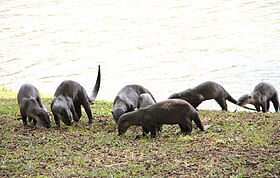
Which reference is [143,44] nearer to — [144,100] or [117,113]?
[144,100]

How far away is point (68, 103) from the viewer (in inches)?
391

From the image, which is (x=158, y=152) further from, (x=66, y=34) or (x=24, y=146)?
(x=66, y=34)

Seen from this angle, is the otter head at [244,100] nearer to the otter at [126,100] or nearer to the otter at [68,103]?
the otter at [126,100]

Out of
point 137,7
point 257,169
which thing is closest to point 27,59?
point 137,7

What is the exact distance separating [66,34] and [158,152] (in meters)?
17.6

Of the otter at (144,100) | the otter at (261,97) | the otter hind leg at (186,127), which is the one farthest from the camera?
the otter at (261,97)

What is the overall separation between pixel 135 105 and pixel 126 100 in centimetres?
23

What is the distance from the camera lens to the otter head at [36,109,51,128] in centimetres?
965

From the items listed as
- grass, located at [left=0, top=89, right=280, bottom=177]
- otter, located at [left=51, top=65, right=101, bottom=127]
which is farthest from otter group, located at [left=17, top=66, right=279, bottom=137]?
grass, located at [left=0, top=89, right=280, bottom=177]

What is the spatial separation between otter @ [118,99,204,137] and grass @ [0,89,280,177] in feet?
0.58

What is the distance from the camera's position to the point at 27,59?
832 inches

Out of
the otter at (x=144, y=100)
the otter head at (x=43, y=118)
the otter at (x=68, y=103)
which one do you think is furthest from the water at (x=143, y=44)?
the otter head at (x=43, y=118)

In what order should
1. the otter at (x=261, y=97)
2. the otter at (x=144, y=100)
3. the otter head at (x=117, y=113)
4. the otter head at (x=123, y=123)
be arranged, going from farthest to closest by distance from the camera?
the otter at (x=261, y=97), the otter at (x=144, y=100), the otter head at (x=117, y=113), the otter head at (x=123, y=123)

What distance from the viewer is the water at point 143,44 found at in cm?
1720
